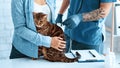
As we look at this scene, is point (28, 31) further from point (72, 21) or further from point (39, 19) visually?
point (72, 21)

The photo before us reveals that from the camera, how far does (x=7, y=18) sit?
2.42 metres

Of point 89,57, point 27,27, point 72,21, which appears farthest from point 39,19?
point 89,57

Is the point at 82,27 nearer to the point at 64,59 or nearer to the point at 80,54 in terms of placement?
the point at 80,54

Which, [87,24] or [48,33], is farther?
[87,24]

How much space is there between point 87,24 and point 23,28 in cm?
56

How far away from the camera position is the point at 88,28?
1766 millimetres

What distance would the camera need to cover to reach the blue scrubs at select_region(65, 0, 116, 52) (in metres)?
1.75

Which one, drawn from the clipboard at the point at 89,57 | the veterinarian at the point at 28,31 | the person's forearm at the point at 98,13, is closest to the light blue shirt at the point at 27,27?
the veterinarian at the point at 28,31

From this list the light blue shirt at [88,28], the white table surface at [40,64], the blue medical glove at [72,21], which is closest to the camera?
the white table surface at [40,64]

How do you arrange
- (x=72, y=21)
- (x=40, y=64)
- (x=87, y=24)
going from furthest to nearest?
(x=87, y=24), (x=72, y=21), (x=40, y=64)

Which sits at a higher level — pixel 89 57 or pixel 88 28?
pixel 88 28

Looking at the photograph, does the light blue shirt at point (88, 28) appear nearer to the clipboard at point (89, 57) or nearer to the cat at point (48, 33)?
the clipboard at point (89, 57)

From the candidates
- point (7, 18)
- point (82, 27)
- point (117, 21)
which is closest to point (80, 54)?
point (82, 27)

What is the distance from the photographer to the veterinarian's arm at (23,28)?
1369mm
